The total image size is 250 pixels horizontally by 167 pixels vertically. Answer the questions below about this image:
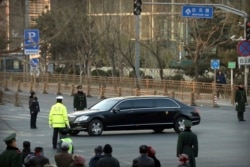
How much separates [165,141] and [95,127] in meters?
3.13

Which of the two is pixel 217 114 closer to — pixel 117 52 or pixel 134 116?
pixel 134 116

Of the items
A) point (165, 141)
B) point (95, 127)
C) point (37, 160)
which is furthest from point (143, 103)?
point (37, 160)

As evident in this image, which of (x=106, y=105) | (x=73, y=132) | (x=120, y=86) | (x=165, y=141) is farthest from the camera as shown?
(x=120, y=86)

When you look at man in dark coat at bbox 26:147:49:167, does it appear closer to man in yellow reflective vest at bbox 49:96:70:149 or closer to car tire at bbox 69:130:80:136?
man in yellow reflective vest at bbox 49:96:70:149

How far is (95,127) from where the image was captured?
1144 inches

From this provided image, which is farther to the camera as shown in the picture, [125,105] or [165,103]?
[165,103]

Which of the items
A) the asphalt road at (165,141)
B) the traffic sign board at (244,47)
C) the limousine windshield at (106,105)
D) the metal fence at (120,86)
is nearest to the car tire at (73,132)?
the asphalt road at (165,141)

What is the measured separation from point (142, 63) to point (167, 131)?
1677 inches

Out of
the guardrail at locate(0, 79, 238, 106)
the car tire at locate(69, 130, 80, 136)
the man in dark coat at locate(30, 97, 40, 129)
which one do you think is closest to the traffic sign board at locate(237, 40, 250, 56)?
the guardrail at locate(0, 79, 238, 106)

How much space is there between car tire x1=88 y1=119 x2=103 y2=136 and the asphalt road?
266mm

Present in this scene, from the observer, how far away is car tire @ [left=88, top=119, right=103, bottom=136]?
95.0ft

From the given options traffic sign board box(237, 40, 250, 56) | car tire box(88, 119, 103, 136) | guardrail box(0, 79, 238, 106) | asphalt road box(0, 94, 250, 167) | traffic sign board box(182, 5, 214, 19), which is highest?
traffic sign board box(182, 5, 214, 19)

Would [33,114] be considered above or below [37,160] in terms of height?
below

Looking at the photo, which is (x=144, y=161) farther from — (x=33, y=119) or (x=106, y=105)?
(x=33, y=119)
